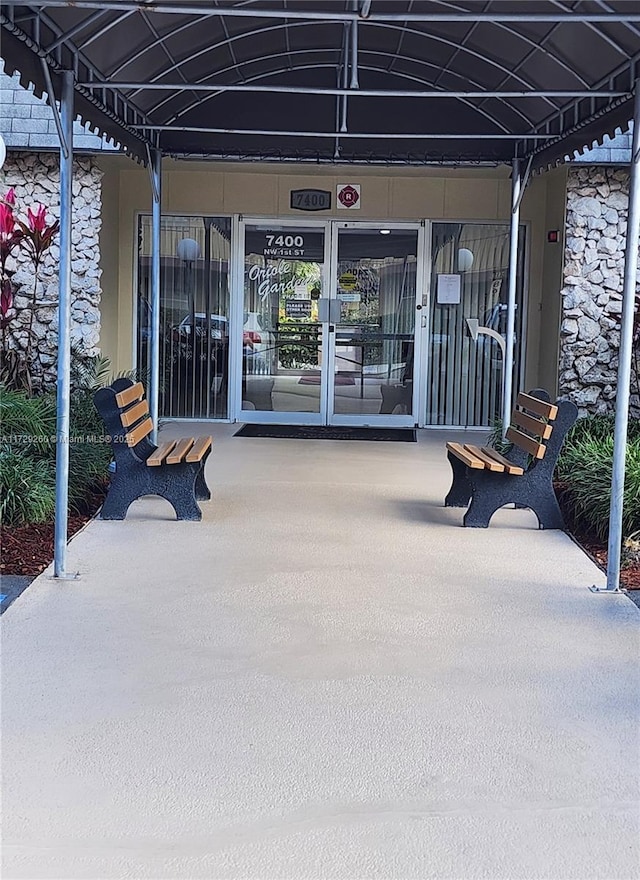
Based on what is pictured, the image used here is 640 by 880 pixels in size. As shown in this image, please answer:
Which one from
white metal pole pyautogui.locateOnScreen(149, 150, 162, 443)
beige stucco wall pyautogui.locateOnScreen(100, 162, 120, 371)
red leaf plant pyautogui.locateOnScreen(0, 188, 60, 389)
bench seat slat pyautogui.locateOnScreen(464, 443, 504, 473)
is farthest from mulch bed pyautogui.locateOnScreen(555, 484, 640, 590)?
beige stucco wall pyautogui.locateOnScreen(100, 162, 120, 371)

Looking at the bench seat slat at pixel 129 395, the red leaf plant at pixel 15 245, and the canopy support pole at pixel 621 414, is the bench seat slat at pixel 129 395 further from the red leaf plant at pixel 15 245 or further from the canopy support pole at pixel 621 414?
the canopy support pole at pixel 621 414

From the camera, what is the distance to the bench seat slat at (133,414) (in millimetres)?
6570

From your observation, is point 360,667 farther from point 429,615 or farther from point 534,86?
point 534,86

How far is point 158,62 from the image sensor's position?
21.5 feet

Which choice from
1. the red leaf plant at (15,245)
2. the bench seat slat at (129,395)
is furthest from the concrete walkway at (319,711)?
the red leaf plant at (15,245)

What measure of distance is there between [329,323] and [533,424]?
5.57m

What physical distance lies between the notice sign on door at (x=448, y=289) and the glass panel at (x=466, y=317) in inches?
0.5

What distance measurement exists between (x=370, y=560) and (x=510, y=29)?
3.34 meters

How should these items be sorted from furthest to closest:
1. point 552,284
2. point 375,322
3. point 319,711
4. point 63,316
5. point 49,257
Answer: point 375,322 → point 552,284 → point 49,257 → point 63,316 → point 319,711

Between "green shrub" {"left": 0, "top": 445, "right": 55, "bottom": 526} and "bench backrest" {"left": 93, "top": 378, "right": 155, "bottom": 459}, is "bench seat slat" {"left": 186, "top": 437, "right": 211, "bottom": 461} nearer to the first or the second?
"bench backrest" {"left": 93, "top": 378, "right": 155, "bottom": 459}

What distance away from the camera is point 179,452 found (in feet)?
22.4

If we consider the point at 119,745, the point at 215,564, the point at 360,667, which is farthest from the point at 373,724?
the point at 215,564

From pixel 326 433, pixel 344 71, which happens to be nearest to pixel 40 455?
pixel 344 71

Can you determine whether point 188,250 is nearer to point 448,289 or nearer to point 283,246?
point 283,246
